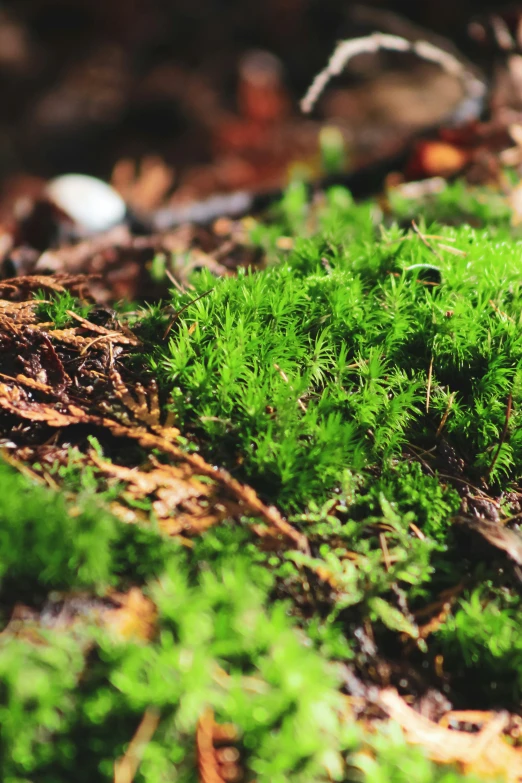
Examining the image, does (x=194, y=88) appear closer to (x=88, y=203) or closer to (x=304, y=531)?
(x=88, y=203)

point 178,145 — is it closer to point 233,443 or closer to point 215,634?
point 233,443

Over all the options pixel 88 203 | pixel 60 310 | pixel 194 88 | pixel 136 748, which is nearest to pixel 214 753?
pixel 136 748

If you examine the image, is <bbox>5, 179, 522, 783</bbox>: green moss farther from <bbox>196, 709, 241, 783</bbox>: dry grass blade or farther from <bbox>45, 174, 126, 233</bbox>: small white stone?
<bbox>45, 174, 126, 233</bbox>: small white stone

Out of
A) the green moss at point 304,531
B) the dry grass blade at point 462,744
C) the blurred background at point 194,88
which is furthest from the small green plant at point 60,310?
the blurred background at point 194,88

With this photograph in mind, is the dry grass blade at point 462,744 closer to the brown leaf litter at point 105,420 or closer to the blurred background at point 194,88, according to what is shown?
the brown leaf litter at point 105,420

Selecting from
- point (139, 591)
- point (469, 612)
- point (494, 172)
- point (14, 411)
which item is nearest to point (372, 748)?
point (469, 612)
